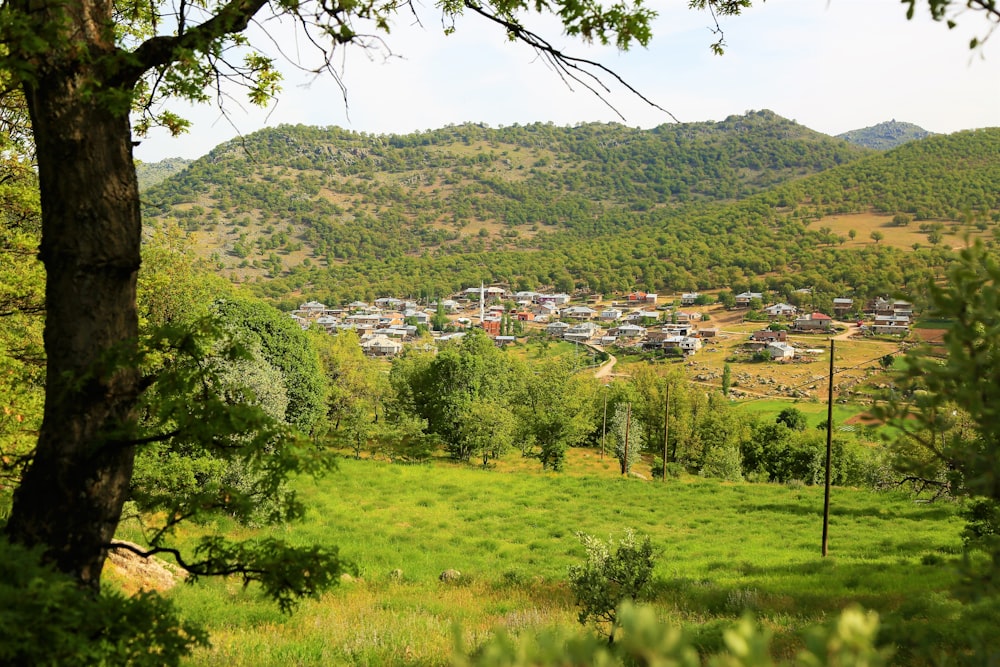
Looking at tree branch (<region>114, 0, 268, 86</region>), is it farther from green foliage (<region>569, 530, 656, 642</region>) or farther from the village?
the village

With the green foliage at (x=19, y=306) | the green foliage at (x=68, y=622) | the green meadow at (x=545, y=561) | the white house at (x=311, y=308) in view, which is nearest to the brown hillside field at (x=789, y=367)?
the green meadow at (x=545, y=561)

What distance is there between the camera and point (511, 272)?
528 ft

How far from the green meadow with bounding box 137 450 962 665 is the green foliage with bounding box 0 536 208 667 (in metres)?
2.15

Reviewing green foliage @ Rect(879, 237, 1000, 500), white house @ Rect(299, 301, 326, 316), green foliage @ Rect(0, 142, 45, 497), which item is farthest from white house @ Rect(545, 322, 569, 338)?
green foliage @ Rect(879, 237, 1000, 500)

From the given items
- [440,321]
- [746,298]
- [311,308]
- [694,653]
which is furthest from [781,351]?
[694,653]

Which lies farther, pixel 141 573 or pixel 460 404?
pixel 460 404

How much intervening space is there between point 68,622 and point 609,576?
23.6ft

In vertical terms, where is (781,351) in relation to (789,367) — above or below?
above

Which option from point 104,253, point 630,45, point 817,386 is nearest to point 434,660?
point 104,253

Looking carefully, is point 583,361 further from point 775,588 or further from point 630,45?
point 630,45

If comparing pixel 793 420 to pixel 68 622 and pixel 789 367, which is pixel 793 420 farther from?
pixel 68 622

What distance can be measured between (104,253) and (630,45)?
313 cm

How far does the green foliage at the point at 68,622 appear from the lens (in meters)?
2.24

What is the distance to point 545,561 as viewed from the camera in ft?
52.8
